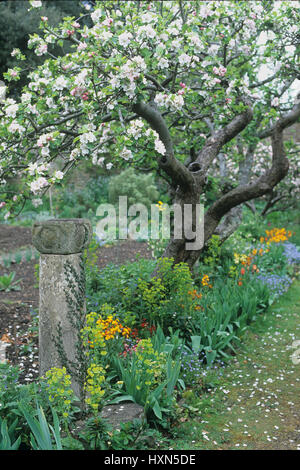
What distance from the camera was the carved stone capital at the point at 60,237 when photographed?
8.79 ft

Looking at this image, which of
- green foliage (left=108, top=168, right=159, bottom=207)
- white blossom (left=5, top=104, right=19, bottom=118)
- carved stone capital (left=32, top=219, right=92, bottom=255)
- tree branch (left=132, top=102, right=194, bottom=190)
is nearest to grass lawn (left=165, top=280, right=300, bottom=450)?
carved stone capital (left=32, top=219, right=92, bottom=255)

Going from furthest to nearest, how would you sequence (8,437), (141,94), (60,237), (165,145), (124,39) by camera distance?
1. (165,145)
2. (141,94)
3. (124,39)
4. (60,237)
5. (8,437)

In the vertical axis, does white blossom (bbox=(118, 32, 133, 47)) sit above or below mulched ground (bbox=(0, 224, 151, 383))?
above

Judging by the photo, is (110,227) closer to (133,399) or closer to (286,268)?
(286,268)

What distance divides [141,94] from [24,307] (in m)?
2.86

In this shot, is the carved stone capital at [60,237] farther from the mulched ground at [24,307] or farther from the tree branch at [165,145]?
the tree branch at [165,145]

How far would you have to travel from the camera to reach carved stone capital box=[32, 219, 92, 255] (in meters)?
2.68

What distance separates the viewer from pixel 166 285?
4289mm

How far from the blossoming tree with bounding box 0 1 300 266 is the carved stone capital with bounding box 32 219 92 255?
52 cm

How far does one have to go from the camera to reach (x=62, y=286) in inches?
107

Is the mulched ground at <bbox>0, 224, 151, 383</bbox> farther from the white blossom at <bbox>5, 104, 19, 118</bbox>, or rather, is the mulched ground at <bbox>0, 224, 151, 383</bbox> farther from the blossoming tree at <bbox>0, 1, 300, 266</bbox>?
the white blossom at <bbox>5, 104, 19, 118</bbox>

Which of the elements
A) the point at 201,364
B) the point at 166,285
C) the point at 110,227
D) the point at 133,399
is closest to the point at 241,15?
the point at 166,285

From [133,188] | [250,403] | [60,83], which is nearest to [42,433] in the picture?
[250,403]

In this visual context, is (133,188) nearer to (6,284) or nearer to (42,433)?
(6,284)
